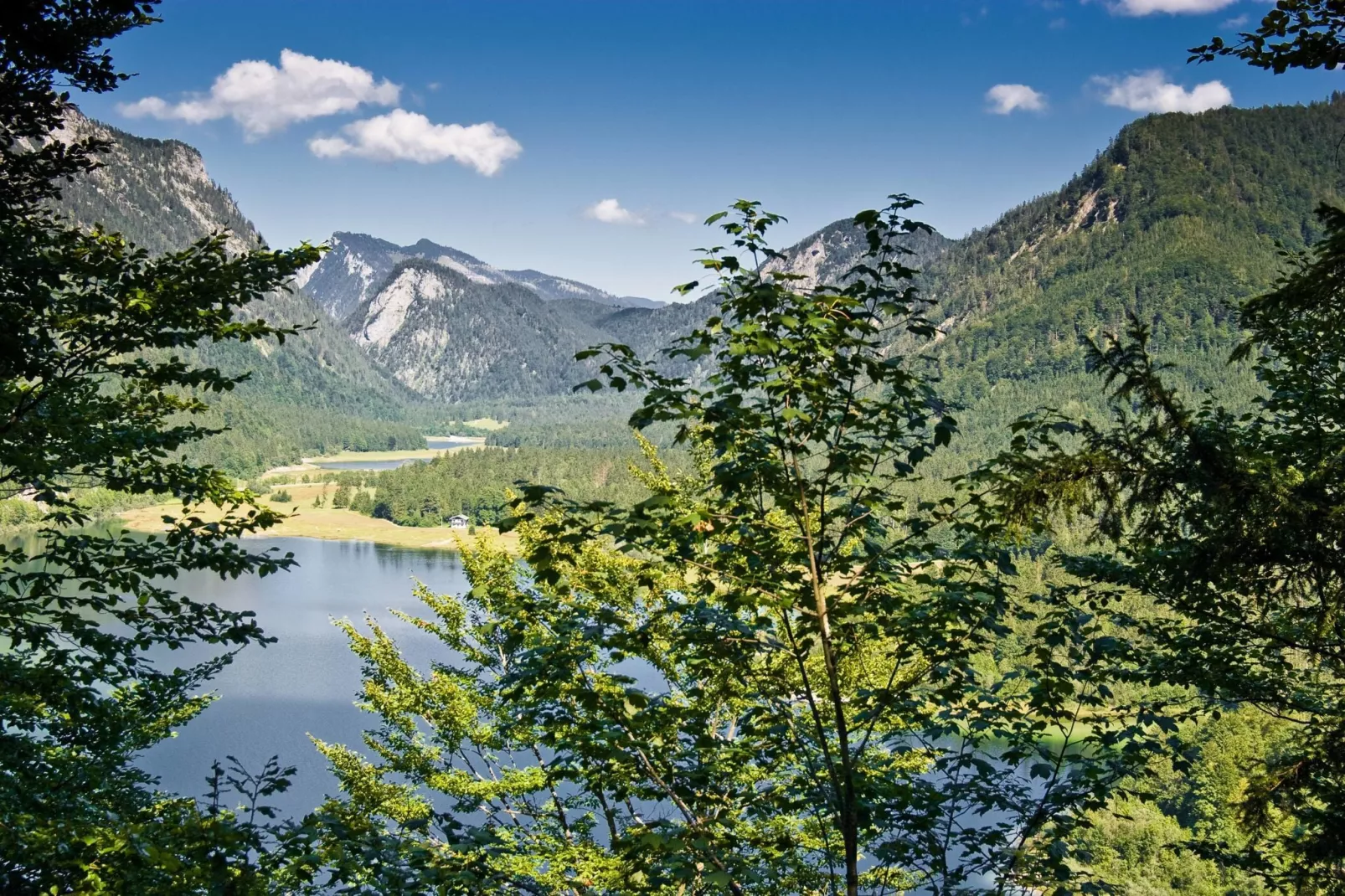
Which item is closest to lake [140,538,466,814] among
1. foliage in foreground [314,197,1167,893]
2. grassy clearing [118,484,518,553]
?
foliage in foreground [314,197,1167,893]

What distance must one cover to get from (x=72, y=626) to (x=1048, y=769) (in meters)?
6.28

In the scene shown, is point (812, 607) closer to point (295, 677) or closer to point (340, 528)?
point (295, 677)

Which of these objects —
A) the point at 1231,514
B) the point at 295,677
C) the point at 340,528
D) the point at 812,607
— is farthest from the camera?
the point at 340,528

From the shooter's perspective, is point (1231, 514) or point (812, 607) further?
point (1231, 514)

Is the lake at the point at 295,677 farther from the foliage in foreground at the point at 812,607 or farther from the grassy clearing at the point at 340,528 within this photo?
the grassy clearing at the point at 340,528

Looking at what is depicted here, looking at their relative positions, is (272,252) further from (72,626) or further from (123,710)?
(123,710)

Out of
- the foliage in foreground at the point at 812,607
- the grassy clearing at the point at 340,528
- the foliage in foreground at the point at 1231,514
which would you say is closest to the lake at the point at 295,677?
the foliage in foreground at the point at 812,607

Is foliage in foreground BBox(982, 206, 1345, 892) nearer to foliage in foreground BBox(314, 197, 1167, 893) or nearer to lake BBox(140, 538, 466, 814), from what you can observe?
foliage in foreground BBox(314, 197, 1167, 893)

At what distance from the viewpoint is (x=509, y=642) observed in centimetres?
430

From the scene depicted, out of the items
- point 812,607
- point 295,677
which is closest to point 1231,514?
point 812,607

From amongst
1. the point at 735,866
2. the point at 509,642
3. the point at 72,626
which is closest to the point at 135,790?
the point at 72,626

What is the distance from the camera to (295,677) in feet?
143

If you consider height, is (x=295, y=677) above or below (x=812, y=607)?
below

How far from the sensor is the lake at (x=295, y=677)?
31766 mm
